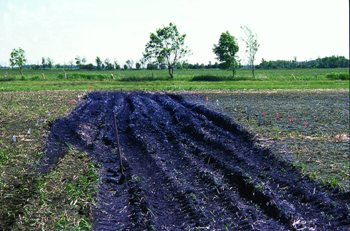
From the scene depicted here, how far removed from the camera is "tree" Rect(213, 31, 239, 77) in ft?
171

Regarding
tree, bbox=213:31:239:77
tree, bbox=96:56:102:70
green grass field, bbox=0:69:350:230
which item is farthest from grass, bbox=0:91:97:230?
tree, bbox=96:56:102:70

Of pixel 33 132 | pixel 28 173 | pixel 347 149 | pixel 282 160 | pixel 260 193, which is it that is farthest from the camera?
pixel 33 132

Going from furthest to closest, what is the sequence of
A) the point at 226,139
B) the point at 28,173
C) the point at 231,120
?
the point at 231,120 → the point at 226,139 → the point at 28,173

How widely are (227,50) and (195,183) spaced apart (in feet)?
149

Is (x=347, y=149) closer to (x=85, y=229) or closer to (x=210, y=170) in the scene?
(x=210, y=170)

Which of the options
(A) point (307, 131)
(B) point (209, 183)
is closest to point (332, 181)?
(B) point (209, 183)

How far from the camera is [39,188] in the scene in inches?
301

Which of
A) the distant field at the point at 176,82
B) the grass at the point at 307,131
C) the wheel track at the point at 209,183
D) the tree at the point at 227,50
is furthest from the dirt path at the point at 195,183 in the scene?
the tree at the point at 227,50

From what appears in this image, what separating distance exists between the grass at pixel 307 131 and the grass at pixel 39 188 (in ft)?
14.4

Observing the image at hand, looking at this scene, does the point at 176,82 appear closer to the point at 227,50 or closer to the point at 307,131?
the point at 227,50

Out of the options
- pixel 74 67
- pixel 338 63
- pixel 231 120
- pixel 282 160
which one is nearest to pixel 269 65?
pixel 338 63

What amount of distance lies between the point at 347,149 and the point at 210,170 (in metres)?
3.77

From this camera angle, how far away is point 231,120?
1511 cm

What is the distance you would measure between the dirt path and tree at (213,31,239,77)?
39.0 m
